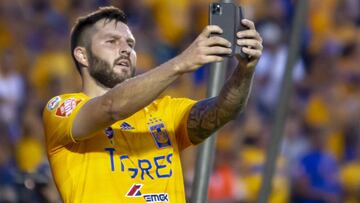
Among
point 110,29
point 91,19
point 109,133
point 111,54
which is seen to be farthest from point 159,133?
point 91,19

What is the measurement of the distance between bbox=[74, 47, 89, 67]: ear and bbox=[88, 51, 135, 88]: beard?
57 mm

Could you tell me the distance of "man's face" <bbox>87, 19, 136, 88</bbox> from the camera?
5.58 meters

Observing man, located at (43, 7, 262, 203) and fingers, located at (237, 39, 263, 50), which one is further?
man, located at (43, 7, 262, 203)

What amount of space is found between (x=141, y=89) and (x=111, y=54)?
0.69 m

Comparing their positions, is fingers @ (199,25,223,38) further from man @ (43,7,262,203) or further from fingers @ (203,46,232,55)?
man @ (43,7,262,203)

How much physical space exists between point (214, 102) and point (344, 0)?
5.56 m

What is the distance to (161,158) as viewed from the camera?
17.9 ft

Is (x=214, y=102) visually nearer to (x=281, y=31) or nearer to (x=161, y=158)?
(x=161, y=158)

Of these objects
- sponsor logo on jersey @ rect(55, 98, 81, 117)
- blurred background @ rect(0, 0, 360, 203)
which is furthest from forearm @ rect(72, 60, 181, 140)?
blurred background @ rect(0, 0, 360, 203)

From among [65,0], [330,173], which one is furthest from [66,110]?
[65,0]

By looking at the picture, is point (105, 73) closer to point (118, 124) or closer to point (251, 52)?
point (118, 124)

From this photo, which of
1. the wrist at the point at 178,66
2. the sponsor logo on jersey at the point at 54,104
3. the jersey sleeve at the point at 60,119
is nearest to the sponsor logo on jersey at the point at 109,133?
the jersey sleeve at the point at 60,119

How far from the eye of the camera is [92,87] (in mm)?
5688

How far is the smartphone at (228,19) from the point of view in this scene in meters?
4.78
